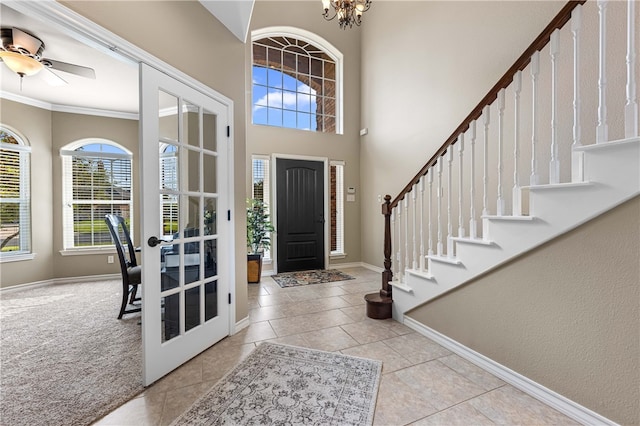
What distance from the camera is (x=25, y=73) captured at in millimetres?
2613

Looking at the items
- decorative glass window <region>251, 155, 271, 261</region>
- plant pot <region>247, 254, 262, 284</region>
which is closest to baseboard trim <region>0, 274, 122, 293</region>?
plant pot <region>247, 254, 262, 284</region>

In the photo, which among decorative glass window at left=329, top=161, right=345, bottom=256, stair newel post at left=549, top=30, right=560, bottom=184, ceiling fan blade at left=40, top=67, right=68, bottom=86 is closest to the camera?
stair newel post at left=549, top=30, right=560, bottom=184

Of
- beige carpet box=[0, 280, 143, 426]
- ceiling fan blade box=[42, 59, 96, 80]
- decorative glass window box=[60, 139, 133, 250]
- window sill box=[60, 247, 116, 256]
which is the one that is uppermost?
ceiling fan blade box=[42, 59, 96, 80]

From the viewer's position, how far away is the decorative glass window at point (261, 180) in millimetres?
4887

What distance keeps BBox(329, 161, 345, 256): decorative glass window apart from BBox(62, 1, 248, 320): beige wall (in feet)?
9.48

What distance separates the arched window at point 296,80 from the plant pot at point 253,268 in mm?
2455

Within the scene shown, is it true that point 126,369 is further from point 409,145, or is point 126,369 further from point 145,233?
point 409,145

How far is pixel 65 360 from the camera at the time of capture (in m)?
2.15

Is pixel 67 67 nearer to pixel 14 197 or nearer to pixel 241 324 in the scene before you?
pixel 14 197

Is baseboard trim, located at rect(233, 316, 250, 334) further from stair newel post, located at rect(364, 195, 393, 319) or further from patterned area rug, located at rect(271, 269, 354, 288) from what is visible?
patterned area rug, located at rect(271, 269, 354, 288)

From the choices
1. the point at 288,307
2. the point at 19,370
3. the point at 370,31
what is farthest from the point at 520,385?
the point at 370,31

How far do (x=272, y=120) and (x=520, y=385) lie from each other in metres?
4.89

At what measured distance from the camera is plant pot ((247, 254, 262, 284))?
14.3 feet

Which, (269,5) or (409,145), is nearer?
(409,145)
